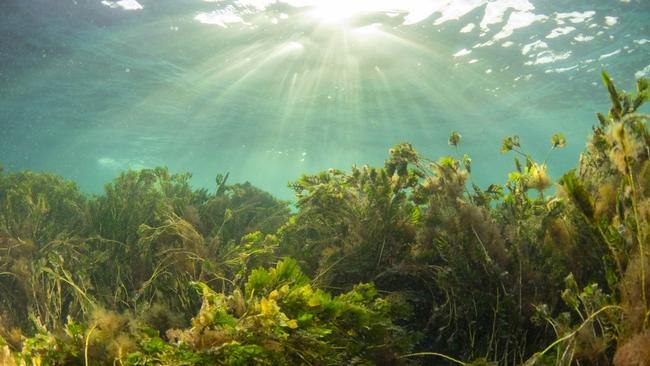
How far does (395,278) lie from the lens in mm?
2326

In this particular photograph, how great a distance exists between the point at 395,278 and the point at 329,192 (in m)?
0.87

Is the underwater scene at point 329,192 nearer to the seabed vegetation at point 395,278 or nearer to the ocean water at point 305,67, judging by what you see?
the seabed vegetation at point 395,278

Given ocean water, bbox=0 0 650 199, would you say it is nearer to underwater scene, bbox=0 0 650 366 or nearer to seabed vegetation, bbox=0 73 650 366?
underwater scene, bbox=0 0 650 366

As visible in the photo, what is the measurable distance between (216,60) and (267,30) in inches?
149

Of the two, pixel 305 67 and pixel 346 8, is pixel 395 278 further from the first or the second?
pixel 305 67

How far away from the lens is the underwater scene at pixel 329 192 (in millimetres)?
1433

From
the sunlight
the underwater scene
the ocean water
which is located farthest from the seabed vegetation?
the sunlight

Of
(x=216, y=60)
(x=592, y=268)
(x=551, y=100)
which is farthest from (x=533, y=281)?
(x=551, y=100)

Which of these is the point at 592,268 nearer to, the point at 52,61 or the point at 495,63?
the point at 495,63

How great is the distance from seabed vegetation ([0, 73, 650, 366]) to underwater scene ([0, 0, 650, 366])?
0.05 ft

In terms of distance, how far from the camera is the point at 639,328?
4.17 feet

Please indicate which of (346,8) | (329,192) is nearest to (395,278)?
(329,192)

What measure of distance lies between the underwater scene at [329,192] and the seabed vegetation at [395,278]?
0.01 meters

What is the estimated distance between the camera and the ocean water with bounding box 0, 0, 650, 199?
39.0 feet
